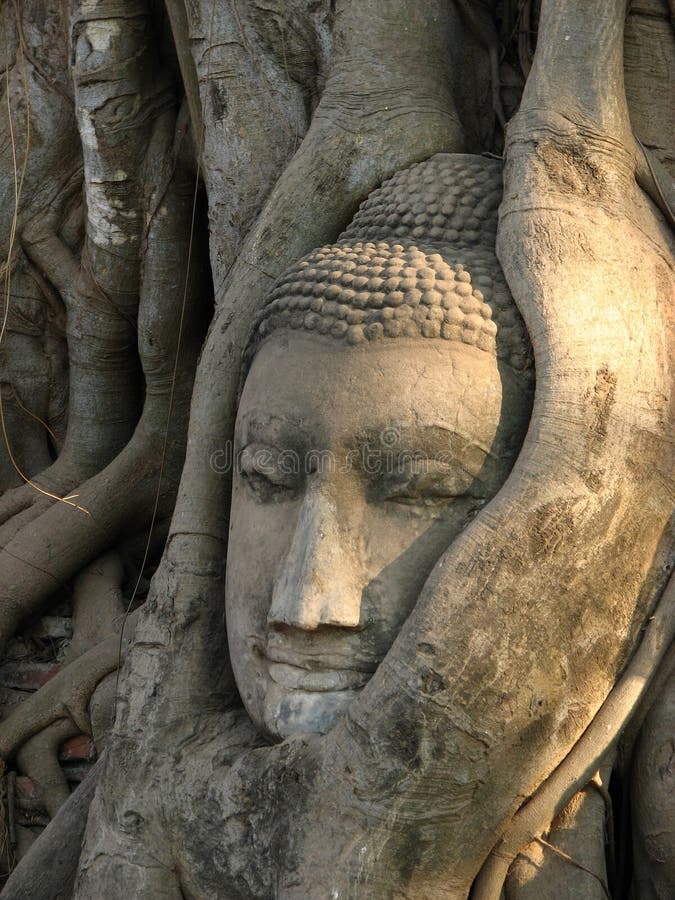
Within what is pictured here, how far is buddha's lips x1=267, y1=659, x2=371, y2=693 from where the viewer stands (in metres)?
2.44

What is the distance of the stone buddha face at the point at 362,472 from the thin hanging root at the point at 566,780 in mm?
428

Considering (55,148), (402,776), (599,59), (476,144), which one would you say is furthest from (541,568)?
(55,148)

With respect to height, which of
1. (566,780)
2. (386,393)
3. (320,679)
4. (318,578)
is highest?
(386,393)

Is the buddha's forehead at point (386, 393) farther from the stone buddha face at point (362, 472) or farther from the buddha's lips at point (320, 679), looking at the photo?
the buddha's lips at point (320, 679)

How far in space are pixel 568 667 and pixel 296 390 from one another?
84cm

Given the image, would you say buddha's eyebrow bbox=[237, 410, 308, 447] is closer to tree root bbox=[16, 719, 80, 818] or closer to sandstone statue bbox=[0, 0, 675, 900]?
sandstone statue bbox=[0, 0, 675, 900]

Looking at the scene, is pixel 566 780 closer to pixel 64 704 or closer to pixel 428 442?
pixel 428 442

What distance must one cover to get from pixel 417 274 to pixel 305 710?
0.99m

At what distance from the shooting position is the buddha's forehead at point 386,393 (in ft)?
8.07

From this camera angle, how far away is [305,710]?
8.07 feet

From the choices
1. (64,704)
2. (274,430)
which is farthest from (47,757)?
(274,430)

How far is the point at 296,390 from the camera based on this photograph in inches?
102

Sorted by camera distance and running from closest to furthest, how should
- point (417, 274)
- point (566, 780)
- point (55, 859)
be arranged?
1. point (566, 780)
2. point (417, 274)
3. point (55, 859)

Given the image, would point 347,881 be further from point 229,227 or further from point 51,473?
point 51,473
